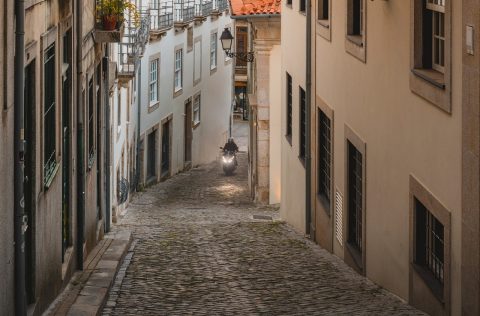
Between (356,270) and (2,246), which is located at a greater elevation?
(2,246)

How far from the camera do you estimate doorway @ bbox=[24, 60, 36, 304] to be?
9.06 m

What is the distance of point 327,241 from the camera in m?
16.4

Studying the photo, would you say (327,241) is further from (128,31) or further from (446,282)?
(128,31)

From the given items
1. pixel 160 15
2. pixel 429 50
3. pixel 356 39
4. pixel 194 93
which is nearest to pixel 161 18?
pixel 160 15

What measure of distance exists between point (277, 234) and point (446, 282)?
9.48 meters

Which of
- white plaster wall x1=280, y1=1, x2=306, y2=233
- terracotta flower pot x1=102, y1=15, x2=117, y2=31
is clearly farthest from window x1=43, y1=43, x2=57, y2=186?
white plaster wall x1=280, y1=1, x2=306, y2=233

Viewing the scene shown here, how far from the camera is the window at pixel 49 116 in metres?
10.4

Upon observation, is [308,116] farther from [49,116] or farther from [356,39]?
[49,116]

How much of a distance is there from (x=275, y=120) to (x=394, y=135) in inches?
629

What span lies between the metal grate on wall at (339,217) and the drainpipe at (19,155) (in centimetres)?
758

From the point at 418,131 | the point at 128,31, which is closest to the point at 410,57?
the point at 418,131

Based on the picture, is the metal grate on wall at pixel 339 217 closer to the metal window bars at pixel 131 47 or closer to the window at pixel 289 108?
the window at pixel 289 108

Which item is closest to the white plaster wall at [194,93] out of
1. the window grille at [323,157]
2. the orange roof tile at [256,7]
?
the orange roof tile at [256,7]

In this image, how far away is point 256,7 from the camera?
26438 mm
